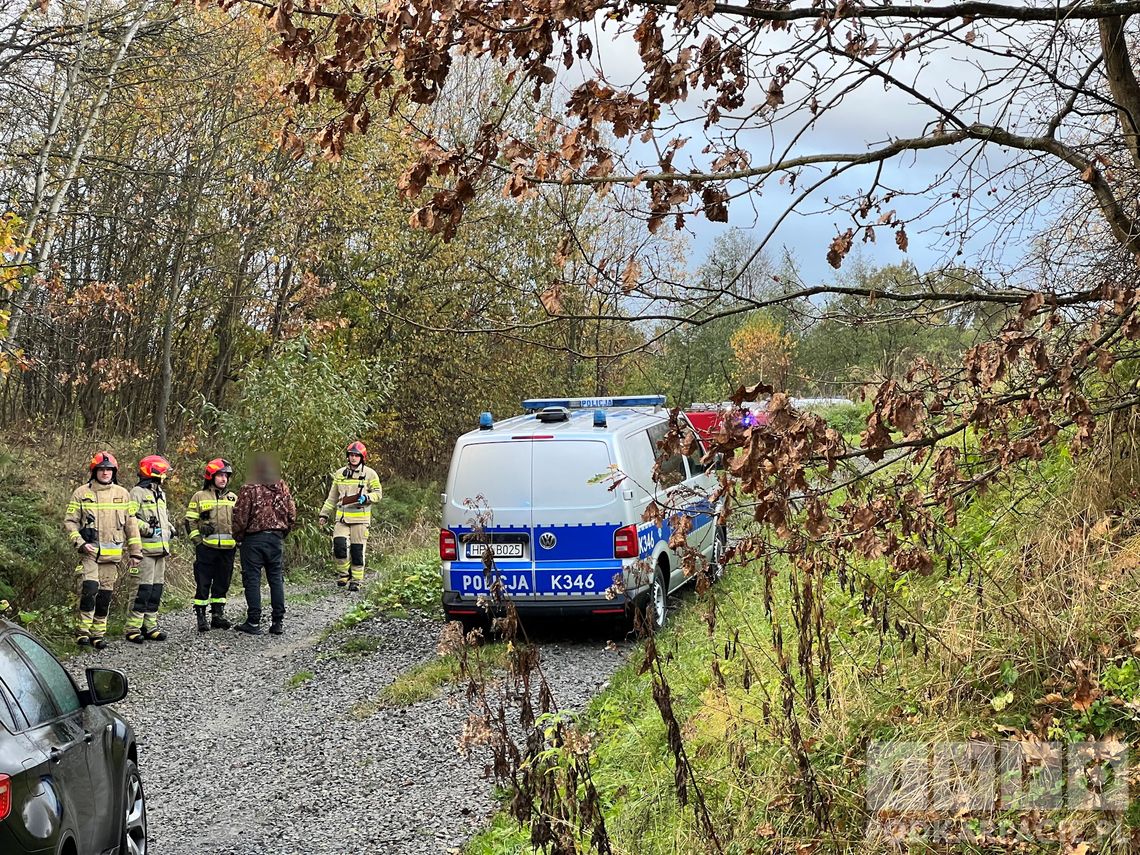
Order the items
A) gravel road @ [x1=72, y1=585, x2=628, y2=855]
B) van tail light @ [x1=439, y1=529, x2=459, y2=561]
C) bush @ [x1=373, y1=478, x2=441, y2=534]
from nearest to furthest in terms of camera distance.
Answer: gravel road @ [x1=72, y1=585, x2=628, y2=855], van tail light @ [x1=439, y1=529, x2=459, y2=561], bush @ [x1=373, y1=478, x2=441, y2=534]

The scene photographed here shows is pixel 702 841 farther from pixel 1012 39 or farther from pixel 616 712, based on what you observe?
pixel 1012 39

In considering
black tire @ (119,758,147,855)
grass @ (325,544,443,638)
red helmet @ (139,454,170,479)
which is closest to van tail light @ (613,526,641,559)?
grass @ (325,544,443,638)

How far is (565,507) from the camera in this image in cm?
1024

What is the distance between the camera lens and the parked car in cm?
401

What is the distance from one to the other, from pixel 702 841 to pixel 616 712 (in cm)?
288

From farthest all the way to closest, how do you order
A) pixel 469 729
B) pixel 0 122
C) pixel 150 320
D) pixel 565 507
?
pixel 150 320, pixel 0 122, pixel 565 507, pixel 469 729

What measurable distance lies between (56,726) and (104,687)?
47 cm

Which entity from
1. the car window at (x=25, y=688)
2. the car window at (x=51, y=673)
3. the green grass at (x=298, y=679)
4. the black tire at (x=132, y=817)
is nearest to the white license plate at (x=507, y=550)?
the green grass at (x=298, y=679)

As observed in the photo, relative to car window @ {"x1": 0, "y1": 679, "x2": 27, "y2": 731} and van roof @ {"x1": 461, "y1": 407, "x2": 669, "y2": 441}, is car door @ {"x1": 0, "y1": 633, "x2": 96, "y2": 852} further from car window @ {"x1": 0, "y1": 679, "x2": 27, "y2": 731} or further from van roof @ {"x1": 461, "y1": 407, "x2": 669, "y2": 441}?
van roof @ {"x1": 461, "y1": 407, "x2": 669, "y2": 441}

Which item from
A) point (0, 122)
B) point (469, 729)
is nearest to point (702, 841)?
point (469, 729)

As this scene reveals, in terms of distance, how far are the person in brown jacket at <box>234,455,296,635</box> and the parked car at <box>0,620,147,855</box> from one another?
6.98 metres

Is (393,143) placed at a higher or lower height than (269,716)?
higher

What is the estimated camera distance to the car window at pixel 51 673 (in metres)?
5.09

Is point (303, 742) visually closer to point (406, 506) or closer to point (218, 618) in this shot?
point (218, 618)
